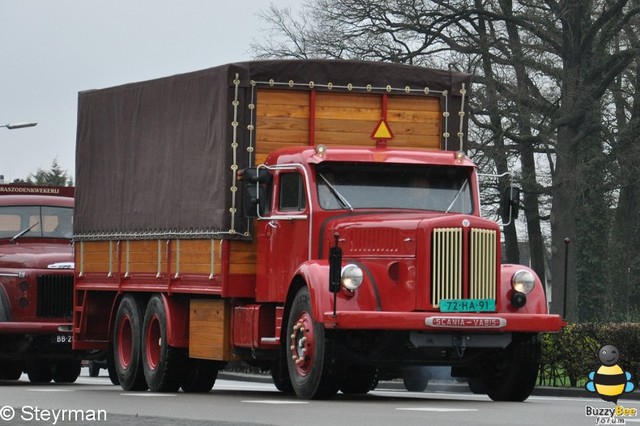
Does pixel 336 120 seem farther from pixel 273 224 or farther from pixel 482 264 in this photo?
pixel 482 264

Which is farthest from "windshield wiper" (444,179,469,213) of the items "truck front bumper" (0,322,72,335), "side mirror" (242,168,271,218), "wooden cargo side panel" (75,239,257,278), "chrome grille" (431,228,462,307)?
"truck front bumper" (0,322,72,335)

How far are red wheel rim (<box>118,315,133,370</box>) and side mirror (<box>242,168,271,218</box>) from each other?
4462mm

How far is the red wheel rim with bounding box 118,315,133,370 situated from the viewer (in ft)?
78.1

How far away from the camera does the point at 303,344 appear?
18.6 metres

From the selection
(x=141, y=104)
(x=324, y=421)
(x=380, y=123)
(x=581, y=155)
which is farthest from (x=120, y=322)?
(x=581, y=155)

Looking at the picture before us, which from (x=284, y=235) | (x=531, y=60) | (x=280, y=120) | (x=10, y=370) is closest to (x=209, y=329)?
(x=284, y=235)

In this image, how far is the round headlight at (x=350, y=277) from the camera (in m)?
18.1

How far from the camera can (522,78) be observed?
155 feet

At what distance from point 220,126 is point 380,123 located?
6.30 ft

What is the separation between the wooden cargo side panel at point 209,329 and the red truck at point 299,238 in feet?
0.08

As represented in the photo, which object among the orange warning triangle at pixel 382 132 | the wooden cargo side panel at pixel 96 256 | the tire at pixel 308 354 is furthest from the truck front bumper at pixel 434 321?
the wooden cargo side panel at pixel 96 256

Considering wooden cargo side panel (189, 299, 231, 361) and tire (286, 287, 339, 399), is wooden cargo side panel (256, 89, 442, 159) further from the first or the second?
tire (286, 287, 339, 399)

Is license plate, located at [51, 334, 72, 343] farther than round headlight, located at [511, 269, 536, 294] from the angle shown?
Yes

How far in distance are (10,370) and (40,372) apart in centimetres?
57
